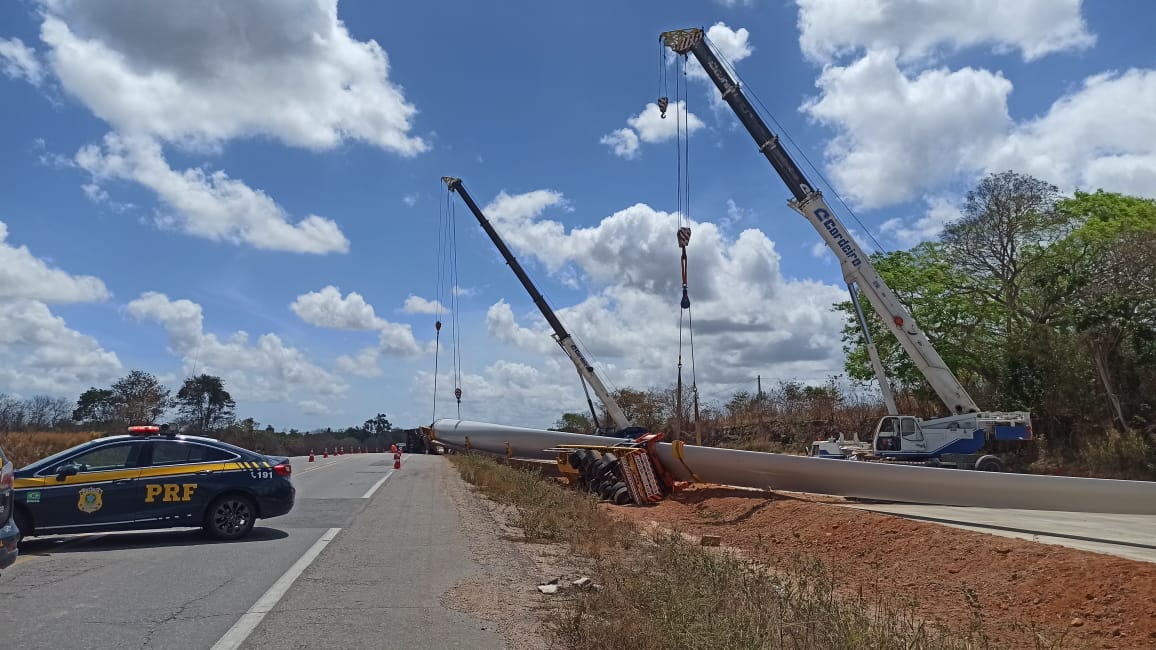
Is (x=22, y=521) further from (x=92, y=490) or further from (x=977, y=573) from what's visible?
(x=977, y=573)

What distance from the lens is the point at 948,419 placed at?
2377 centimetres

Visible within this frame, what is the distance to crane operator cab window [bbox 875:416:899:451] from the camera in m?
24.1

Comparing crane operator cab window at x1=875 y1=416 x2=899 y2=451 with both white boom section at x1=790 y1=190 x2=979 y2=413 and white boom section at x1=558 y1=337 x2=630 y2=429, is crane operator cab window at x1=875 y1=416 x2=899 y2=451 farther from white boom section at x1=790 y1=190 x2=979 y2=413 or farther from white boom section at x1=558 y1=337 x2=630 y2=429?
white boom section at x1=558 y1=337 x2=630 y2=429

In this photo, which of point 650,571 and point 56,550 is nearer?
point 650,571

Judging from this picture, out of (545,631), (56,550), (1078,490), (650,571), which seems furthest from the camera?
(1078,490)

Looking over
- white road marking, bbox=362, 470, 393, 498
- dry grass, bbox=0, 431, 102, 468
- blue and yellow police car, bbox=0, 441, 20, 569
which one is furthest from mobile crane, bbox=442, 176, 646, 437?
blue and yellow police car, bbox=0, 441, 20, 569

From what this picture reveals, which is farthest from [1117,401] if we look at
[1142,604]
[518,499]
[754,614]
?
[754,614]

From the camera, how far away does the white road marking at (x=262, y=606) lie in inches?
251

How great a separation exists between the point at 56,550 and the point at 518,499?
355 inches

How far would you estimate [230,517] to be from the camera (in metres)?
11.9

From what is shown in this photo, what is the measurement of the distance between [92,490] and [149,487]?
67 cm

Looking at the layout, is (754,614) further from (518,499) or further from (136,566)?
(518,499)

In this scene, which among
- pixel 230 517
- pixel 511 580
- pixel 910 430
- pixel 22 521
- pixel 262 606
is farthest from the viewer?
pixel 910 430

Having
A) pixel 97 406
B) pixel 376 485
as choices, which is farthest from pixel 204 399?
pixel 376 485
